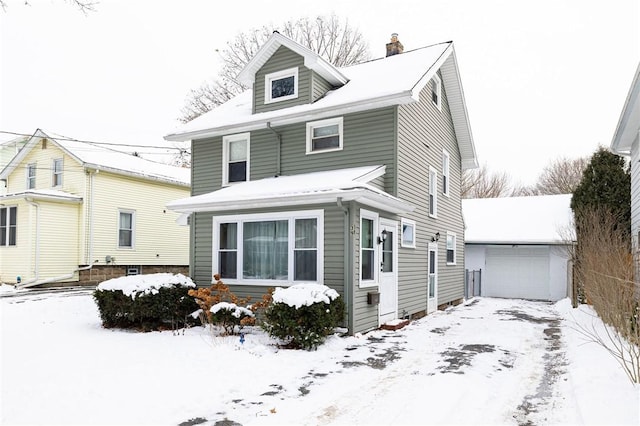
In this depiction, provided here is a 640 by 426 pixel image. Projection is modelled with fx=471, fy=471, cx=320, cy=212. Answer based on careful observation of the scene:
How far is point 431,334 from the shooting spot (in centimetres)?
977

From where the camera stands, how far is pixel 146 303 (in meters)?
9.22

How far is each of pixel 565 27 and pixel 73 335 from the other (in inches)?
548

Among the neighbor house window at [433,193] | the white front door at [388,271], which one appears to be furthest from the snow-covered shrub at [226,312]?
the neighbor house window at [433,193]

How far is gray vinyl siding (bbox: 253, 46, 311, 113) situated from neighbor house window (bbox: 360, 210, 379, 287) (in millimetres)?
3663

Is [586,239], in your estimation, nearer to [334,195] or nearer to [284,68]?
[334,195]

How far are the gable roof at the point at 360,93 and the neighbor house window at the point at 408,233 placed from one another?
305cm

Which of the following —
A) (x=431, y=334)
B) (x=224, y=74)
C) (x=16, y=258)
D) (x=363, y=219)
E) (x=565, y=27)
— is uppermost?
(x=224, y=74)

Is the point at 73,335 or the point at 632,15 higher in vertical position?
the point at 632,15

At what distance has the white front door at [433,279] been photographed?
1362 centimetres

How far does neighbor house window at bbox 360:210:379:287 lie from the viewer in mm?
9406

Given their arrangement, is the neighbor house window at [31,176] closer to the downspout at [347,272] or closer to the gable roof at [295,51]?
the gable roof at [295,51]

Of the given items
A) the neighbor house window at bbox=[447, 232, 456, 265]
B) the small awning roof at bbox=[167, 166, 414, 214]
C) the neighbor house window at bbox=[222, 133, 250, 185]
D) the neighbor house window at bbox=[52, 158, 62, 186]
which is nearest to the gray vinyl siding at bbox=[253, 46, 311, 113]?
the neighbor house window at bbox=[222, 133, 250, 185]

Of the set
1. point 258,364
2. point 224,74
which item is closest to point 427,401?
point 258,364

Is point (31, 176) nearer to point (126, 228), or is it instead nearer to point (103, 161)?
Answer: point (103, 161)
